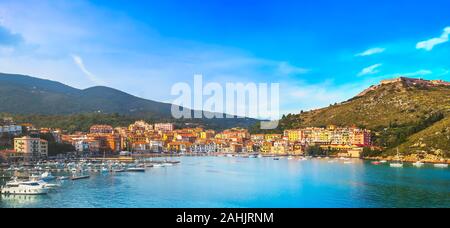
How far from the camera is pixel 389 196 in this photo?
779 cm

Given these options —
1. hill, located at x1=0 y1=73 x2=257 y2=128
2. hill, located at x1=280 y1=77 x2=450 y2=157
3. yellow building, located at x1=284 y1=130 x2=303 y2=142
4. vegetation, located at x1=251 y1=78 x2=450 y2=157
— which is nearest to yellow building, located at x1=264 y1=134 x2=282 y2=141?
yellow building, located at x1=284 y1=130 x2=303 y2=142

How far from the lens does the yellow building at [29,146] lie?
17.0 metres

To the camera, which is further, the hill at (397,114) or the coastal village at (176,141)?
the coastal village at (176,141)

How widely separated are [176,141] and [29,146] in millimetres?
13139

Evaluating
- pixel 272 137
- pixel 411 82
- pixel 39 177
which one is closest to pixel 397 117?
pixel 272 137

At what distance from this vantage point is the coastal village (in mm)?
19484

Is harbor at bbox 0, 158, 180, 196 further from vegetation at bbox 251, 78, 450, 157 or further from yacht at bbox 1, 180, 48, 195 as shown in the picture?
vegetation at bbox 251, 78, 450, 157

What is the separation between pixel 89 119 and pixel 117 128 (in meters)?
1.87

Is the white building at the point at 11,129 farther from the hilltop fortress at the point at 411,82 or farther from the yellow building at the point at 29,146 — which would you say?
the hilltop fortress at the point at 411,82

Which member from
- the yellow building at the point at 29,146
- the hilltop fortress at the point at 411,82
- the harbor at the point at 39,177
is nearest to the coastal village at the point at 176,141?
the yellow building at the point at 29,146

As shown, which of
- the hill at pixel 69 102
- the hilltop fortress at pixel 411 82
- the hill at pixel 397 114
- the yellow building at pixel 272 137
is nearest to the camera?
the hill at pixel 397 114
